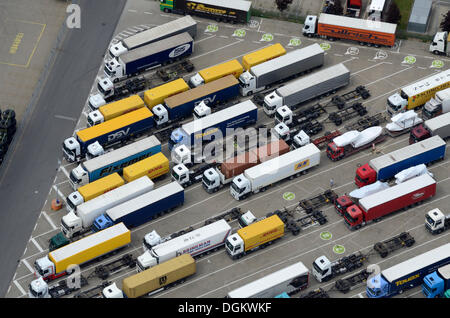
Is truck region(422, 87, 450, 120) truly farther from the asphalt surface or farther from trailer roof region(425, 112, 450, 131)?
the asphalt surface

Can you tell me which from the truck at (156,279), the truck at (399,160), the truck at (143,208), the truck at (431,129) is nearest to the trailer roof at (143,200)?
the truck at (143,208)

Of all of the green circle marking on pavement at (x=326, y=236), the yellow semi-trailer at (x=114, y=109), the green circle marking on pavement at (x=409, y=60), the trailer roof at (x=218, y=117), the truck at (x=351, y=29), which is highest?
the truck at (x=351, y=29)

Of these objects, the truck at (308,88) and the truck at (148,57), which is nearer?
the truck at (308,88)

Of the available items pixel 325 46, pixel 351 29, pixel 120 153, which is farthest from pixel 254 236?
pixel 351 29

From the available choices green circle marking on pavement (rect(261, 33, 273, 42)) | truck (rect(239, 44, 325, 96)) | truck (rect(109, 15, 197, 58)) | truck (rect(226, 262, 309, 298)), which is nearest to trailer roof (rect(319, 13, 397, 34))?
truck (rect(239, 44, 325, 96))

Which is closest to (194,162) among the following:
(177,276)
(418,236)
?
(177,276)

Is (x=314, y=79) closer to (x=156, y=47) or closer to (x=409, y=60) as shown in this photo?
(x=409, y=60)

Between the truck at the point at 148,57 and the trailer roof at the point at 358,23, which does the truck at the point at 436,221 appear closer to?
the trailer roof at the point at 358,23

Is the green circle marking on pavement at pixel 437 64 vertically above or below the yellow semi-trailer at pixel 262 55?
above
